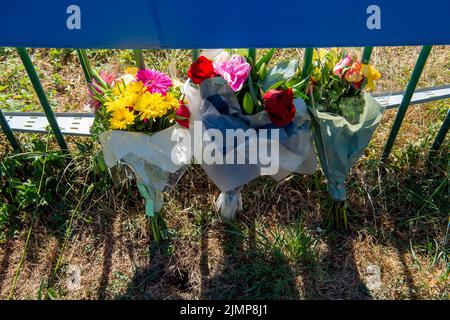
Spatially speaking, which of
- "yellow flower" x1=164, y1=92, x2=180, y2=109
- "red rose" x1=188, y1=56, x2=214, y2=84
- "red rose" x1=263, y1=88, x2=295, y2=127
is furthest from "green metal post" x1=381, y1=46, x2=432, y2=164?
"yellow flower" x1=164, y1=92, x2=180, y2=109

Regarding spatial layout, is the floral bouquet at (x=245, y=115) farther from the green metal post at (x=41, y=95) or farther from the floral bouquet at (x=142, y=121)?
the green metal post at (x=41, y=95)

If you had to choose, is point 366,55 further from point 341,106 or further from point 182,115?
point 182,115

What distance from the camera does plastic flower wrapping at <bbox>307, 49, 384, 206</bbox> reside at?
2023 mm

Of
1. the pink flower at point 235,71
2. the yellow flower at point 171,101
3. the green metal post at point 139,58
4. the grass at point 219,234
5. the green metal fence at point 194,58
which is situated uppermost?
the green metal post at point 139,58

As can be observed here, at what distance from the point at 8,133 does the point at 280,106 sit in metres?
1.43

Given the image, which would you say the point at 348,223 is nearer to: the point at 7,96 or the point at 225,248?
the point at 225,248

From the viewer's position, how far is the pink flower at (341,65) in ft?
6.62

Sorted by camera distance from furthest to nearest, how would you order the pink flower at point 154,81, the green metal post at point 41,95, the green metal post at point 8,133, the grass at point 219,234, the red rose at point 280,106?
the green metal post at point 8,133
the grass at point 219,234
the green metal post at point 41,95
the pink flower at point 154,81
the red rose at point 280,106

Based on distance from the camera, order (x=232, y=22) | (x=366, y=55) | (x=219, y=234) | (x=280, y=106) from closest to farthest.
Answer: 1. (x=232, y=22)
2. (x=280, y=106)
3. (x=366, y=55)
4. (x=219, y=234)

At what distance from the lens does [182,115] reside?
6.40 ft

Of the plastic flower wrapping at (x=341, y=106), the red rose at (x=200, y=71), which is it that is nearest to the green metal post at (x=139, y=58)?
the red rose at (x=200, y=71)

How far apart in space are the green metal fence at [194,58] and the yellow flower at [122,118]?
0.32 meters

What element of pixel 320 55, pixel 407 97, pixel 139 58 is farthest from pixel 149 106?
pixel 407 97

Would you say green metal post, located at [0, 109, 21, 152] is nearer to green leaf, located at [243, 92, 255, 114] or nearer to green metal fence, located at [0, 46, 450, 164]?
green metal fence, located at [0, 46, 450, 164]
